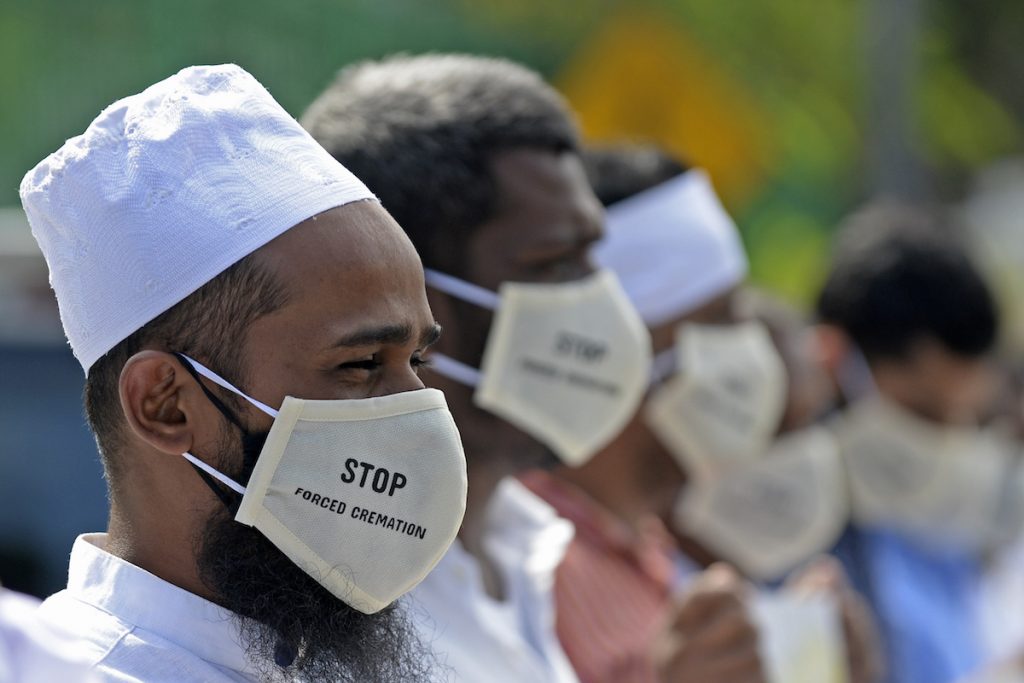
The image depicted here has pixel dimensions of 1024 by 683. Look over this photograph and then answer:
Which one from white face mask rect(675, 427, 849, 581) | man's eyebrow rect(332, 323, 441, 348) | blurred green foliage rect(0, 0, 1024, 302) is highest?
man's eyebrow rect(332, 323, 441, 348)

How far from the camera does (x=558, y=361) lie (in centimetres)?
319

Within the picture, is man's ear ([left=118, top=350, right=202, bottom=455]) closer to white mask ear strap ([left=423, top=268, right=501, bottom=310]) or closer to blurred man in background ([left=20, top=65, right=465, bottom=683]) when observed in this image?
blurred man in background ([left=20, top=65, right=465, bottom=683])

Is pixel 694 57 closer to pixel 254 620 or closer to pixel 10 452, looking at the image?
pixel 10 452

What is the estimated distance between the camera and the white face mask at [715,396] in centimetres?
430

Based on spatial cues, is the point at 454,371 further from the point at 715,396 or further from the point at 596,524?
the point at 715,396

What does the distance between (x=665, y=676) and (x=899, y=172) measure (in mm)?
6424

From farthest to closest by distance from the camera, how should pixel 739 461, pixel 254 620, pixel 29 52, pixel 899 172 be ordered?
pixel 899 172 < pixel 29 52 < pixel 739 461 < pixel 254 620

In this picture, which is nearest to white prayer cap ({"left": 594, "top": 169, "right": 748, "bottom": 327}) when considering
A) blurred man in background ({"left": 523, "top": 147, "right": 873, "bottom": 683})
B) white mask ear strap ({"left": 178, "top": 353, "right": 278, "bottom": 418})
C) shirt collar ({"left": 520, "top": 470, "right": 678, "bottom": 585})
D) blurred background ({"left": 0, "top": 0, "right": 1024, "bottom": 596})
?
blurred man in background ({"left": 523, "top": 147, "right": 873, "bottom": 683})

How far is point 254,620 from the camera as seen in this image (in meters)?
2.01

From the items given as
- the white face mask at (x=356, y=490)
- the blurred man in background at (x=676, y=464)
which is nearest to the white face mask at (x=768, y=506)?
the blurred man in background at (x=676, y=464)

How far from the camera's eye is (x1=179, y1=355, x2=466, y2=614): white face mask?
1997 millimetres

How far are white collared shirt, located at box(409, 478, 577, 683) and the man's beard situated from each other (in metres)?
0.50

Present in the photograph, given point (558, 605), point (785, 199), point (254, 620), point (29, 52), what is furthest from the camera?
point (785, 199)

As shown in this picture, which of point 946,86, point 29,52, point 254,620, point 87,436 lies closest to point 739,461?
point 87,436
